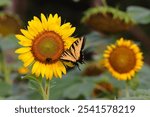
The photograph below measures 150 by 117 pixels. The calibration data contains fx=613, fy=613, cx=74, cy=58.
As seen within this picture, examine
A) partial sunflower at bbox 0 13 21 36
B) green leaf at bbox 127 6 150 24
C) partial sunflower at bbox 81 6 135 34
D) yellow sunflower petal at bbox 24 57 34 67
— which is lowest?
yellow sunflower petal at bbox 24 57 34 67

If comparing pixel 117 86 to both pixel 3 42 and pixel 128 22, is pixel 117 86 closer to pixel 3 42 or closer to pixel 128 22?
pixel 128 22

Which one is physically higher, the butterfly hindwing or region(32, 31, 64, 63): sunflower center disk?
region(32, 31, 64, 63): sunflower center disk

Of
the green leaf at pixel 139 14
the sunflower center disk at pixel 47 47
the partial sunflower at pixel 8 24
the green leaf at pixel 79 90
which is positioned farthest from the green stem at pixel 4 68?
the sunflower center disk at pixel 47 47

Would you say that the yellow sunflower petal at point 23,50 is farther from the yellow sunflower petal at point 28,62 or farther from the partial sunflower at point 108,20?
the partial sunflower at point 108,20

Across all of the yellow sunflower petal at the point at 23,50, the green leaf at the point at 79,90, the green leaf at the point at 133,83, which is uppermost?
the green leaf at the point at 79,90

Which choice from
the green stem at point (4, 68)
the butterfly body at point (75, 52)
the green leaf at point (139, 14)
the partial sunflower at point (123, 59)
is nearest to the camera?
the butterfly body at point (75, 52)

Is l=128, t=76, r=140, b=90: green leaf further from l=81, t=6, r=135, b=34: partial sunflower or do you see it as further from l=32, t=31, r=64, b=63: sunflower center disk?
l=32, t=31, r=64, b=63: sunflower center disk

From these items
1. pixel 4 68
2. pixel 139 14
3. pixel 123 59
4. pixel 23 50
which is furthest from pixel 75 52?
pixel 4 68

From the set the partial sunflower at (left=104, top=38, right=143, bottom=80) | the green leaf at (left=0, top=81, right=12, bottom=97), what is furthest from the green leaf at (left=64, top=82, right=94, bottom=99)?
the partial sunflower at (left=104, top=38, right=143, bottom=80)
